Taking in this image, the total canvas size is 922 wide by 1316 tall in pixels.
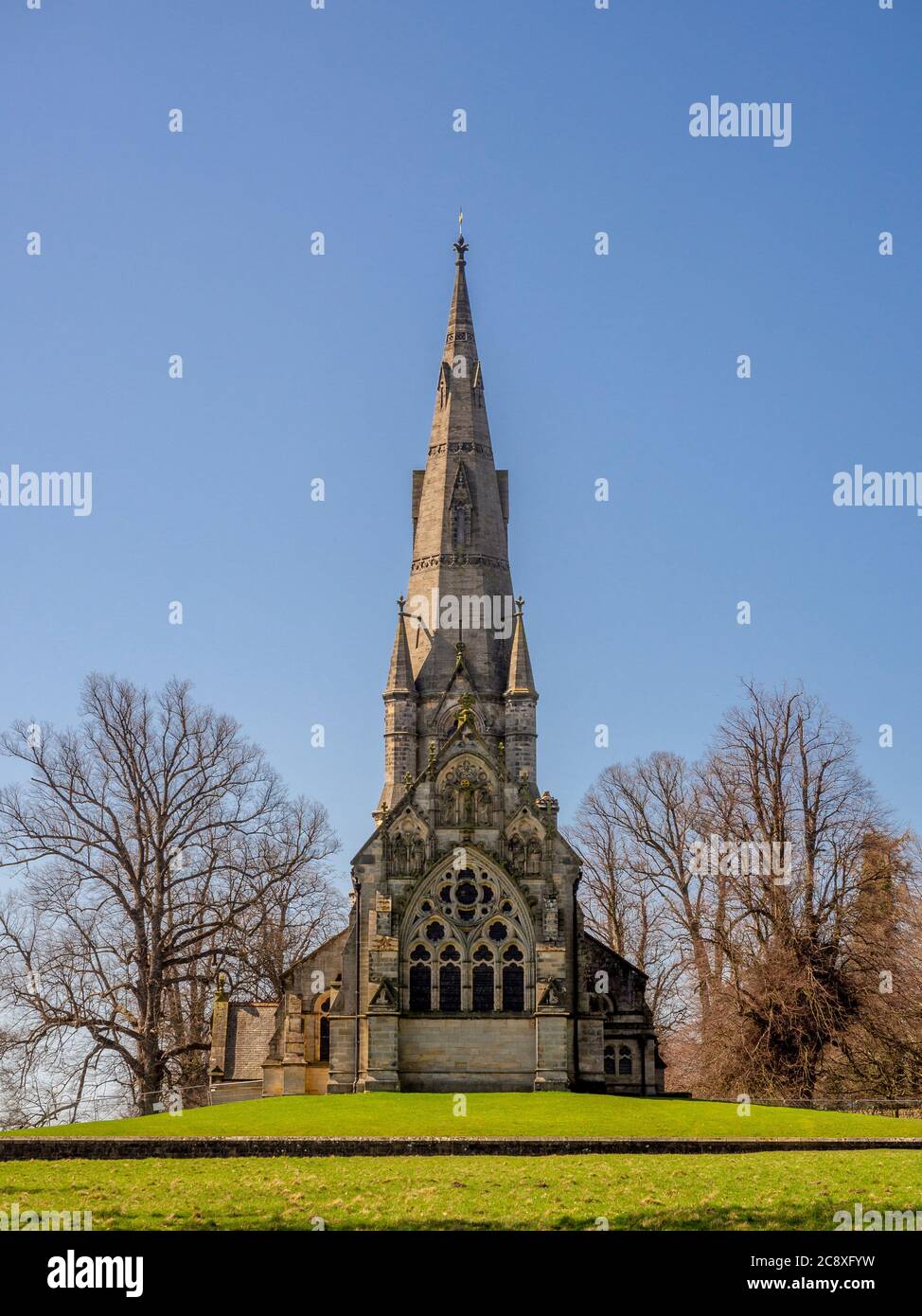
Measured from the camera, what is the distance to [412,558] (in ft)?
202

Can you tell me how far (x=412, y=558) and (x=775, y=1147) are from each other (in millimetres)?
32180

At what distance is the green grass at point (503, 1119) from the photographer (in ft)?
120

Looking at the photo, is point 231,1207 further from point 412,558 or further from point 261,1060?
point 412,558

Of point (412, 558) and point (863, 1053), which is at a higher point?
point (412, 558)

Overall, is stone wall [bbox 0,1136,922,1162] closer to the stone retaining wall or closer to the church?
the stone retaining wall

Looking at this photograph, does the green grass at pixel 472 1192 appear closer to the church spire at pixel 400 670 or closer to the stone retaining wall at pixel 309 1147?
the stone retaining wall at pixel 309 1147

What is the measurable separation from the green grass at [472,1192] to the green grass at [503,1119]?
664cm

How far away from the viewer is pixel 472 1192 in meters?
23.6

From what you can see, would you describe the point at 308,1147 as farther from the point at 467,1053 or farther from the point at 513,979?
the point at 513,979

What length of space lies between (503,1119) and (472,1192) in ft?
54.3

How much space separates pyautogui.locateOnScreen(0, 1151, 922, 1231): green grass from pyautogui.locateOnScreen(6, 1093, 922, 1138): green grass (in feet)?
21.8

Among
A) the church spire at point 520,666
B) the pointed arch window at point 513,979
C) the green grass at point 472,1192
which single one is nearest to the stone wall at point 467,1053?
the pointed arch window at point 513,979
